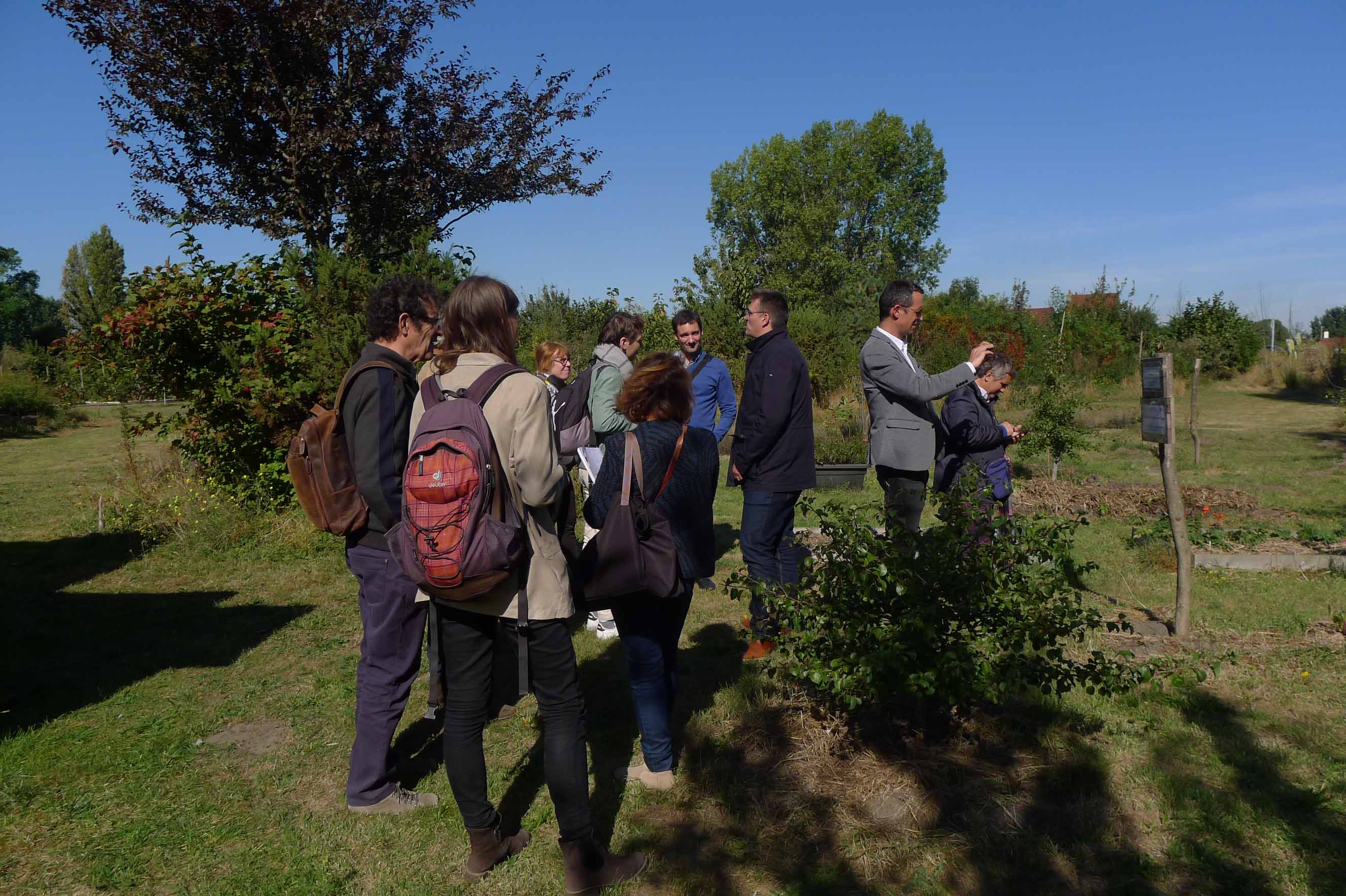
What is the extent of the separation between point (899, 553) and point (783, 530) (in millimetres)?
1613

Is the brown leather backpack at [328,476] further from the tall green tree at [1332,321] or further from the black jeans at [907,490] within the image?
the tall green tree at [1332,321]

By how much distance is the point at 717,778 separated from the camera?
11.9ft

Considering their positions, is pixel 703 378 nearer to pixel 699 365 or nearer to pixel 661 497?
pixel 699 365

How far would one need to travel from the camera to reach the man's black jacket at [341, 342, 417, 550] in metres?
3.21

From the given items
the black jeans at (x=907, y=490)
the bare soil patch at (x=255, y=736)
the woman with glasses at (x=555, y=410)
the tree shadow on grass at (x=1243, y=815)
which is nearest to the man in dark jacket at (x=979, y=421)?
the black jeans at (x=907, y=490)

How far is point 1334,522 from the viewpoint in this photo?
7996 millimetres

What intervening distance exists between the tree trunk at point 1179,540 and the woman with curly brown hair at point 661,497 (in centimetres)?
300

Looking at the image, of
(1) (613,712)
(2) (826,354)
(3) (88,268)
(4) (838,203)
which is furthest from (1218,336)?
(3) (88,268)

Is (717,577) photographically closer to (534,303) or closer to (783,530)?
(783,530)

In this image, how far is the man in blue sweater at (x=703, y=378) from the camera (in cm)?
579

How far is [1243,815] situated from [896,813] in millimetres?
1266

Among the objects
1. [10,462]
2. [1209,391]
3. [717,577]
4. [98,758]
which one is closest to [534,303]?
[10,462]

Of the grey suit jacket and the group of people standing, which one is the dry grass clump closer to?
the grey suit jacket

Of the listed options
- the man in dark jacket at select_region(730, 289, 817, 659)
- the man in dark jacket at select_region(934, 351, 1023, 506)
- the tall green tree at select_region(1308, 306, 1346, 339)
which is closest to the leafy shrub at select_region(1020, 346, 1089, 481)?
the man in dark jacket at select_region(934, 351, 1023, 506)
